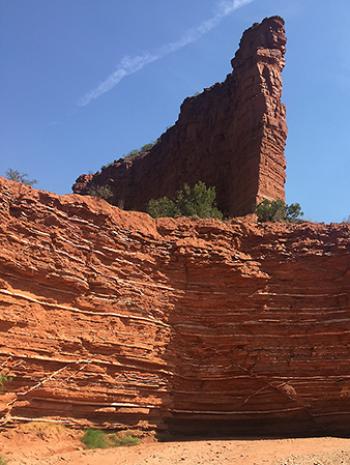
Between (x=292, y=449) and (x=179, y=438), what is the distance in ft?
8.94

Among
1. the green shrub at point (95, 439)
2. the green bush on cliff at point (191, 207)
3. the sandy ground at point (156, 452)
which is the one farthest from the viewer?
the green bush on cliff at point (191, 207)

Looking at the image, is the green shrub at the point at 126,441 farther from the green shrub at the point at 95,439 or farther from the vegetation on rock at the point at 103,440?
the green shrub at the point at 95,439

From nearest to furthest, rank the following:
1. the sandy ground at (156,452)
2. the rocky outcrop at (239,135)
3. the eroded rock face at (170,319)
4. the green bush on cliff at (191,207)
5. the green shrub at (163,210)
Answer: the sandy ground at (156,452) → the eroded rock face at (170,319) → the green bush on cliff at (191,207) → the green shrub at (163,210) → the rocky outcrop at (239,135)

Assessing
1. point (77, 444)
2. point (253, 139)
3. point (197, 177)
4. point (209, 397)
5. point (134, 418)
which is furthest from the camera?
point (197, 177)

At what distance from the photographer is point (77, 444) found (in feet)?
39.1

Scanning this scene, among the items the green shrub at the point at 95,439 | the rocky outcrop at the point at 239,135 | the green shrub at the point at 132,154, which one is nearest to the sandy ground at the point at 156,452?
the green shrub at the point at 95,439

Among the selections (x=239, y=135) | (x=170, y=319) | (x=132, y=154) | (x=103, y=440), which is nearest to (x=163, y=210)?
(x=239, y=135)

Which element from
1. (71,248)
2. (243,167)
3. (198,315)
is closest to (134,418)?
(198,315)

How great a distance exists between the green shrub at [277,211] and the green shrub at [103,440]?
9.43 meters

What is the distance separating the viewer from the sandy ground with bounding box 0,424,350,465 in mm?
11047

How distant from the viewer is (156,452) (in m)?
11.9

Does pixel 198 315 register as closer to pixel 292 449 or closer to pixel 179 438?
pixel 179 438

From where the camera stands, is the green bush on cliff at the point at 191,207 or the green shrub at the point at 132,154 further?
the green shrub at the point at 132,154

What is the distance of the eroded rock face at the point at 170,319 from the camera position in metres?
12.3
